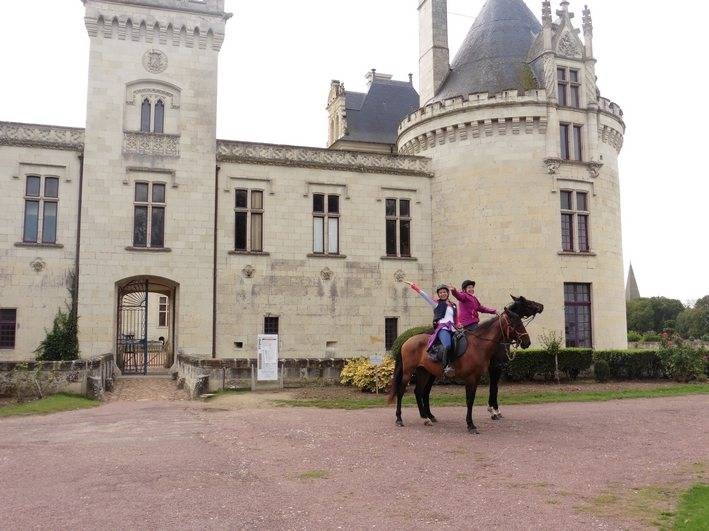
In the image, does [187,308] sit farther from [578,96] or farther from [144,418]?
[578,96]

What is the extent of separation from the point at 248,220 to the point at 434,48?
40.8 ft

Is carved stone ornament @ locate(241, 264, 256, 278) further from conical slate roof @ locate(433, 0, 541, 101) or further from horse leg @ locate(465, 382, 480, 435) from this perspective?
horse leg @ locate(465, 382, 480, 435)

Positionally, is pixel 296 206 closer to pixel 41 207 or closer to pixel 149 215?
pixel 149 215

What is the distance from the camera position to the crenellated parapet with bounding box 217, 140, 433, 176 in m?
25.0

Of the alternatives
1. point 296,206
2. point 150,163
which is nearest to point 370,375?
point 296,206

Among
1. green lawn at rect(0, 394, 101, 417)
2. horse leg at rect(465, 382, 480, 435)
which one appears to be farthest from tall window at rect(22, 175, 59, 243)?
horse leg at rect(465, 382, 480, 435)

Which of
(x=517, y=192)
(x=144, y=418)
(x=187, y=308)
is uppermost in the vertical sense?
(x=517, y=192)

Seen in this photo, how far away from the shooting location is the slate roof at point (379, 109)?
3472cm

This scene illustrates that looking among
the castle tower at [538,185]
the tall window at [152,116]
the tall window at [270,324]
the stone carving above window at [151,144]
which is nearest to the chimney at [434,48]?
the castle tower at [538,185]

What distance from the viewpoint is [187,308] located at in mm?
23344

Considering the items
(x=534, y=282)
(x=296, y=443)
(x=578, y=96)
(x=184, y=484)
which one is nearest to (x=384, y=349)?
(x=534, y=282)

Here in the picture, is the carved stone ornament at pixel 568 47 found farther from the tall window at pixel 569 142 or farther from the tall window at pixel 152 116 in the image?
the tall window at pixel 152 116

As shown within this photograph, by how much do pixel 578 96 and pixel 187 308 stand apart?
18737mm

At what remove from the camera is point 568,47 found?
27.0 m
